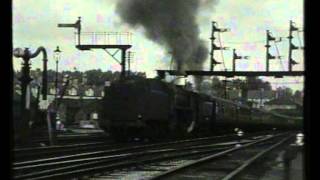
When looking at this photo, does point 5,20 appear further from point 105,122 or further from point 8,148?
point 105,122

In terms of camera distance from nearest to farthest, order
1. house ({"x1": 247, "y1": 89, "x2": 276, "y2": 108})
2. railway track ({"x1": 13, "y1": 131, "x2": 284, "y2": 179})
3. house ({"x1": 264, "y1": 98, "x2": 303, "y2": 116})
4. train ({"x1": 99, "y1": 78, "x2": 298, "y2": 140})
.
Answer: house ({"x1": 264, "y1": 98, "x2": 303, "y2": 116}), railway track ({"x1": 13, "y1": 131, "x2": 284, "y2": 179}), train ({"x1": 99, "y1": 78, "x2": 298, "y2": 140}), house ({"x1": 247, "y1": 89, "x2": 276, "y2": 108})

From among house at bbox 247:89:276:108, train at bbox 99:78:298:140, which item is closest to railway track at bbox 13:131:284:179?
train at bbox 99:78:298:140

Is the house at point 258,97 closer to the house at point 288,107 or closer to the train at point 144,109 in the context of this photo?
the house at point 288,107

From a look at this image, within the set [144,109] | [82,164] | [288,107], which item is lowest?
[82,164]

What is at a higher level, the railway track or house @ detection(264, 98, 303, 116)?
house @ detection(264, 98, 303, 116)

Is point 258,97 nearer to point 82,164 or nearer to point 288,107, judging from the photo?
point 288,107

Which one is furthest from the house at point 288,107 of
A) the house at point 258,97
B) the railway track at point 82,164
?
the railway track at point 82,164

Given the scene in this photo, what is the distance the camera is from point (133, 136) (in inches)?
1141

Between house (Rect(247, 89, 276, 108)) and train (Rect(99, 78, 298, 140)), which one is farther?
house (Rect(247, 89, 276, 108))

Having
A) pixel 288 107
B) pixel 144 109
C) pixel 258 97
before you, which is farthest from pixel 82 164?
pixel 258 97

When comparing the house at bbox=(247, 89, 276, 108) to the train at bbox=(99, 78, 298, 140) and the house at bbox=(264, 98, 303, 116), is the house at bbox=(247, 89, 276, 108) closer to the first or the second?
the house at bbox=(264, 98, 303, 116)

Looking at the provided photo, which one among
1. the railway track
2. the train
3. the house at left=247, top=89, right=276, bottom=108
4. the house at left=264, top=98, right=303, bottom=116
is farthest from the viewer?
the house at left=247, top=89, right=276, bottom=108

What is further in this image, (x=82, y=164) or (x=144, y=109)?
(x=144, y=109)

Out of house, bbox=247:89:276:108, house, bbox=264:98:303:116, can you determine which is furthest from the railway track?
house, bbox=247:89:276:108
